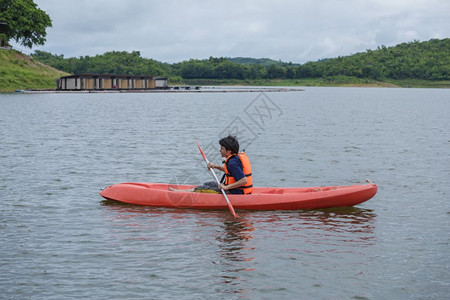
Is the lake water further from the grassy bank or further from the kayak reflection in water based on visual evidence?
the grassy bank

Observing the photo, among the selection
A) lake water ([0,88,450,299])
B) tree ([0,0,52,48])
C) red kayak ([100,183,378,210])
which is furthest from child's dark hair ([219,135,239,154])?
tree ([0,0,52,48])

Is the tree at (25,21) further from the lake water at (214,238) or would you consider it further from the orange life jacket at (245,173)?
the orange life jacket at (245,173)

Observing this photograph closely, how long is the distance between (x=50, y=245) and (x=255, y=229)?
4958mm

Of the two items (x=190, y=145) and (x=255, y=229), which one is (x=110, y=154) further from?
(x=255, y=229)

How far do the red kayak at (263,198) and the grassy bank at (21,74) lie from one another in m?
94.4

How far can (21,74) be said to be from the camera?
109m

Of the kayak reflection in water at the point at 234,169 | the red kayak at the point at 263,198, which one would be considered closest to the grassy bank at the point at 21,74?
the red kayak at the point at 263,198

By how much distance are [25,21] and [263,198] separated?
10565cm

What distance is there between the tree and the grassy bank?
3.69m

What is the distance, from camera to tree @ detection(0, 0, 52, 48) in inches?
4318

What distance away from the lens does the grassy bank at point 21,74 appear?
342 feet

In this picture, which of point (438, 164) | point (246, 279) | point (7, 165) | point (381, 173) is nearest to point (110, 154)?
point (7, 165)

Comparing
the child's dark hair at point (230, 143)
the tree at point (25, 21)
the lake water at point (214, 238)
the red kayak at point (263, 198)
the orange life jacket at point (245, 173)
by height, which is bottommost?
the lake water at point (214, 238)

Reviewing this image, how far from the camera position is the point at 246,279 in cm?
1061
